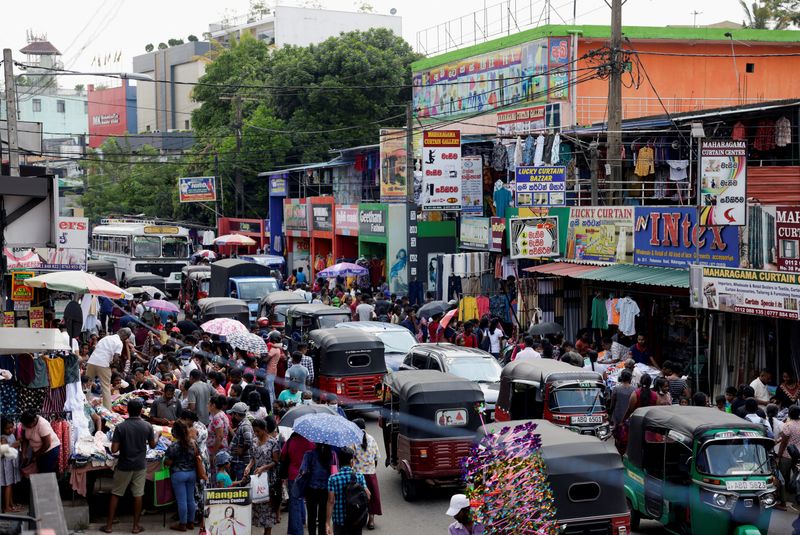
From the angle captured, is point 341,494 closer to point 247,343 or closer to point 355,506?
point 355,506

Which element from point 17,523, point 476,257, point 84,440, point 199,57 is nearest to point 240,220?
point 476,257

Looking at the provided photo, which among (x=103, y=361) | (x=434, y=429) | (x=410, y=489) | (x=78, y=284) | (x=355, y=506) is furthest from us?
(x=78, y=284)

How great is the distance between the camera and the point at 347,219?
139 ft

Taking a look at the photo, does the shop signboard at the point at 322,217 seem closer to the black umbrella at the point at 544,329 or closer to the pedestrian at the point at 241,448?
the black umbrella at the point at 544,329

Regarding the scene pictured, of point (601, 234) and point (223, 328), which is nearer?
point (223, 328)

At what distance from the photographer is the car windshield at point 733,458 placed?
1128 cm

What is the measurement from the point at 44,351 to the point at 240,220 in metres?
46.8

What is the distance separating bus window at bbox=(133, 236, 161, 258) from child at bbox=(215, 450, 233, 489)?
111 ft

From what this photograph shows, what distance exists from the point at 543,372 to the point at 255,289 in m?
18.9

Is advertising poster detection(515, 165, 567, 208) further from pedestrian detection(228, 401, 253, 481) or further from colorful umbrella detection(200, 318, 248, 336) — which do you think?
pedestrian detection(228, 401, 253, 481)

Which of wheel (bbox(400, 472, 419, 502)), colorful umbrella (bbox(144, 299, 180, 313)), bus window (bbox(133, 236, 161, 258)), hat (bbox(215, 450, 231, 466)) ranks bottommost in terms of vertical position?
wheel (bbox(400, 472, 419, 502))

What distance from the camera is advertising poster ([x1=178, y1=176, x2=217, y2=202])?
55812mm

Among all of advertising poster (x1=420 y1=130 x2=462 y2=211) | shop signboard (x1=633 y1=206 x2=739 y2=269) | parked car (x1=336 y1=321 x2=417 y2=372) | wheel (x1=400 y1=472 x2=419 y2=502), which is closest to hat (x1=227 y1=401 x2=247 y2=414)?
wheel (x1=400 y1=472 x2=419 y2=502)

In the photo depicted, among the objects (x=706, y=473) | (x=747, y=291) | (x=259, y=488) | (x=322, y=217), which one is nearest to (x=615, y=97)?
(x=747, y=291)
